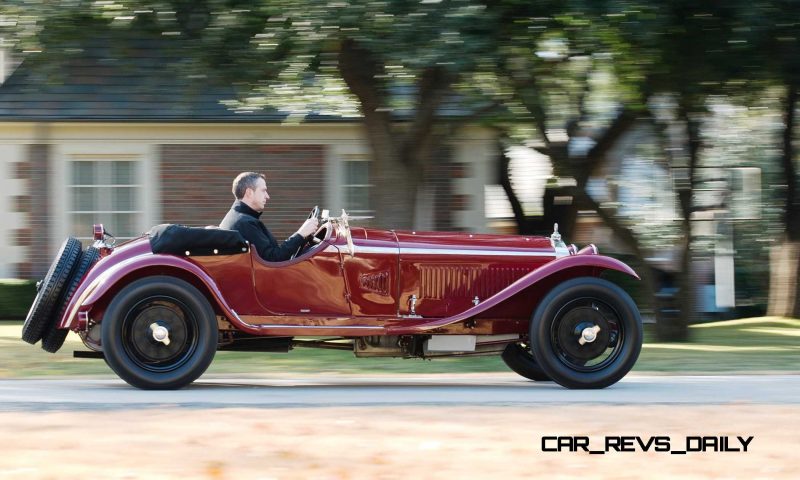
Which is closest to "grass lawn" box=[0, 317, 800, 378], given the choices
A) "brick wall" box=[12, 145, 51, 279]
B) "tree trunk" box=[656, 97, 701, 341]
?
"tree trunk" box=[656, 97, 701, 341]

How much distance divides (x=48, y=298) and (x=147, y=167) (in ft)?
32.3

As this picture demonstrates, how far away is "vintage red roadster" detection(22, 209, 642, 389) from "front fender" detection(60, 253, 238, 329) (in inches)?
0.4

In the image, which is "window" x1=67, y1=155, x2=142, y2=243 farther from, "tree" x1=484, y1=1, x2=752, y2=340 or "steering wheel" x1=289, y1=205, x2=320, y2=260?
"steering wheel" x1=289, y1=205, x2=320, y2=260

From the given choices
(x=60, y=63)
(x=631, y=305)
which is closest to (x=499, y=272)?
(x=631, y=305)

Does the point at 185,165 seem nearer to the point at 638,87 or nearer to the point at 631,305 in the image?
the point at 638,87

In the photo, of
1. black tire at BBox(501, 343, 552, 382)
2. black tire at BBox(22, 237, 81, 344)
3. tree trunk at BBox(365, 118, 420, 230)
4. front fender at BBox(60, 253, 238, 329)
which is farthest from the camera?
tree trunk at BBox(365, 118, 420, 230)

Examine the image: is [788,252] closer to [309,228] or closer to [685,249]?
[685,249]

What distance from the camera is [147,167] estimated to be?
1728 centimetres

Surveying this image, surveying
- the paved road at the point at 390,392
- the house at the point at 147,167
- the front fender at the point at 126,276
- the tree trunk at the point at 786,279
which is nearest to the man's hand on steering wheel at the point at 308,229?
the front fender at the point at 126,276

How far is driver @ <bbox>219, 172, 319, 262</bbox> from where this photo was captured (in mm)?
7801

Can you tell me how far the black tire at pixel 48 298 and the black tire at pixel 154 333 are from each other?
487mm

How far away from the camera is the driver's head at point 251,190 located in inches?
316

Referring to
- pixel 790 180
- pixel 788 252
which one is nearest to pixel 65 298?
pixel 790 180

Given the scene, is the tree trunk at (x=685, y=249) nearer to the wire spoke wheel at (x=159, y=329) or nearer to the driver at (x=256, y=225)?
the driver at (x=256, y=225)
